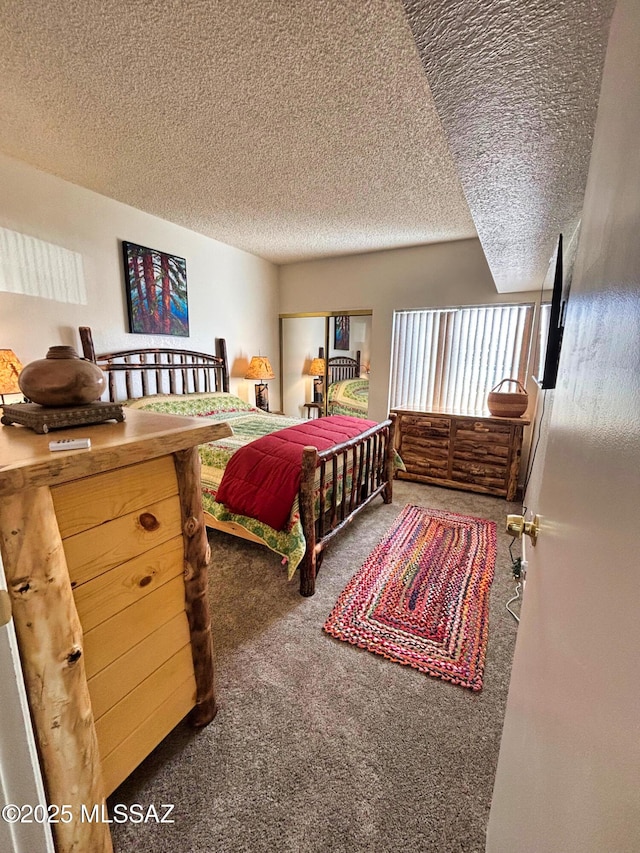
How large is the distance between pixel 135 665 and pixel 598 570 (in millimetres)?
1208

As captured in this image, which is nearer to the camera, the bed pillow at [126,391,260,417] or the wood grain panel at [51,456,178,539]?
the wood grain panel at [51,456,178,539]

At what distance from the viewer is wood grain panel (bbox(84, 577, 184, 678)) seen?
92 cm

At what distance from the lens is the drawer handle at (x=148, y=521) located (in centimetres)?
100

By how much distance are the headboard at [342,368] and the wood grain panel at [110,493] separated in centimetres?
371

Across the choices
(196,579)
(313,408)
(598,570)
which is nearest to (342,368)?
(313,408)

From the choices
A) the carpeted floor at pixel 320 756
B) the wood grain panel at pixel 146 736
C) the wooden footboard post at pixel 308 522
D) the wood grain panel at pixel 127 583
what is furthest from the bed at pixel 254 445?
the wood grain panel at pixel 127 583

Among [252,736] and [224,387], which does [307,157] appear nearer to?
[224,387]

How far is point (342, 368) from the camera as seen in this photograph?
465 cm

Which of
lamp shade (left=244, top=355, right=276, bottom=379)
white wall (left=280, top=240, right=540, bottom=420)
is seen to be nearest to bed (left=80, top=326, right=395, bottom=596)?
lamp shade (left=244, top=355, right=276, bottom=379)

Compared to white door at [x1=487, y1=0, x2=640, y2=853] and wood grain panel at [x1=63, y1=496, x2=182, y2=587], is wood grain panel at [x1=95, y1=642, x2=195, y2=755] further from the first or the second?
white door at [x1=487, y1=0, x2=640, y2=853]

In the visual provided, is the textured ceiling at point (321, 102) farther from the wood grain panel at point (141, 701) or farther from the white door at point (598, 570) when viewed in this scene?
the wood grain panel at point (141, 701)

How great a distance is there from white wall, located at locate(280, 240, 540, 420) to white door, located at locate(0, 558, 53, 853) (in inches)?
160

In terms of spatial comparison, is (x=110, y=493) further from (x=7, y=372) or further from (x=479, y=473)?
(x=479, y=473)

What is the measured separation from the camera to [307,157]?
212 centimetres
